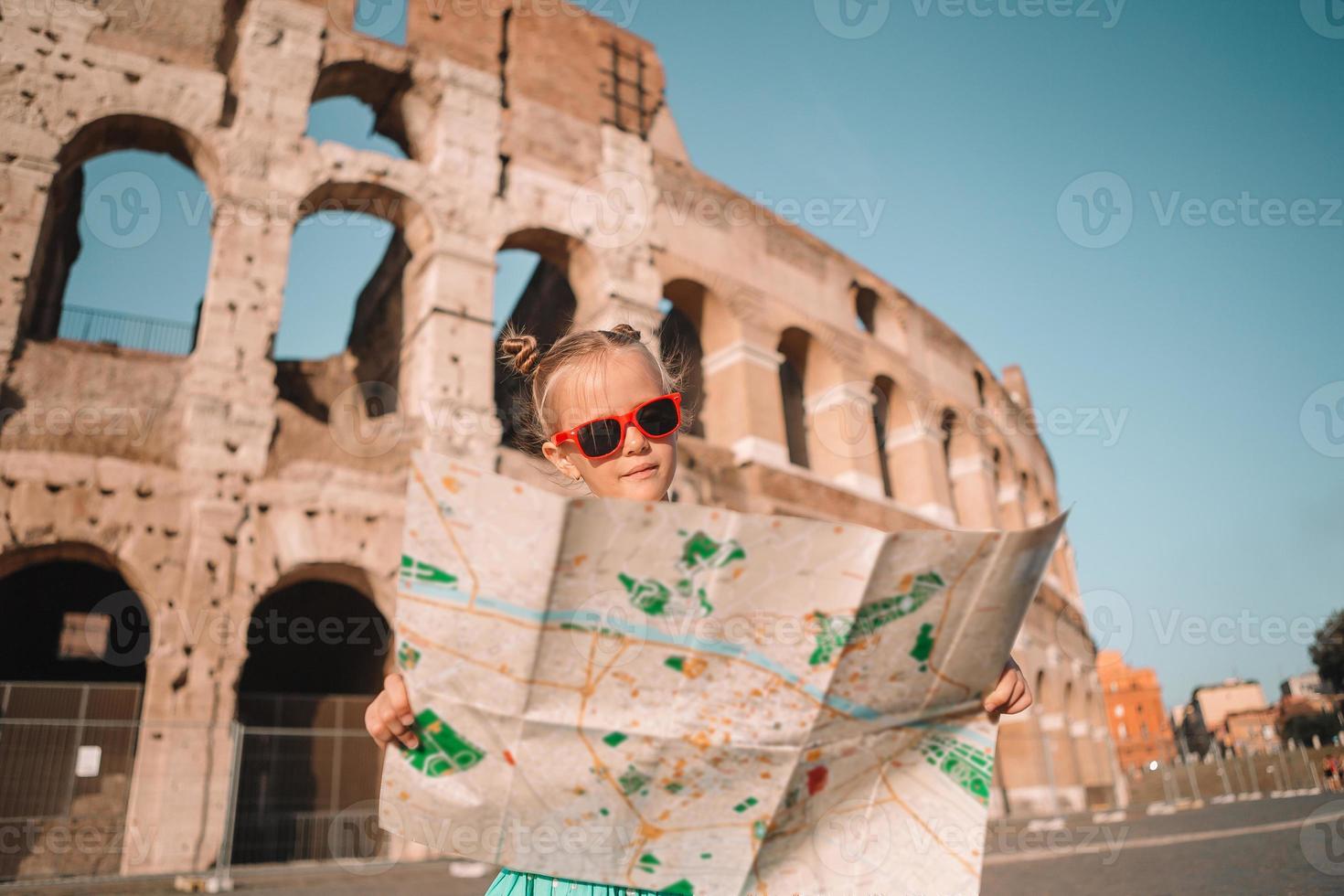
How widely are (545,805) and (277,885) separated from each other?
6958mm

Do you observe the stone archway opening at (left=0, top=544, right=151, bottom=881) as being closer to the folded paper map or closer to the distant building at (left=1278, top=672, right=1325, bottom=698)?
the folded paper map

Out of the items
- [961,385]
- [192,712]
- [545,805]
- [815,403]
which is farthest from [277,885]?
[961,385]

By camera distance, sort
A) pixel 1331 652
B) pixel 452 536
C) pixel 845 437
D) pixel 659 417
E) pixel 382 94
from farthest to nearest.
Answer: pixel 1331 652 → pixel 845 437 → pixel 382 94 → pixel 659 417 → pixel 452 536

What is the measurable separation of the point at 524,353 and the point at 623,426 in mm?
385

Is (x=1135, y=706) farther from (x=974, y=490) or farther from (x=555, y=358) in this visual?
(x=555, y=358)

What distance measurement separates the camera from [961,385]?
64.7ft

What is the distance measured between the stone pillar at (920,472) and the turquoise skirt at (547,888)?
51.7ft

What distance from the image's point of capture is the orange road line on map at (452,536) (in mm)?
1049

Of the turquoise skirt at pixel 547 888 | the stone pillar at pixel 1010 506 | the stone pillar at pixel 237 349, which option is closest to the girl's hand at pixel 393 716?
the turquoise skirt at pixel 547 888

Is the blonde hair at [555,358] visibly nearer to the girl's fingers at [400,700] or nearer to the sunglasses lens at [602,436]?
the sunglasses lens at [602,436]

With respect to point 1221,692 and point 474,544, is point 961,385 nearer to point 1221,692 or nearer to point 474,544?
point 474,544

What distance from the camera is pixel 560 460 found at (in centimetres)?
202

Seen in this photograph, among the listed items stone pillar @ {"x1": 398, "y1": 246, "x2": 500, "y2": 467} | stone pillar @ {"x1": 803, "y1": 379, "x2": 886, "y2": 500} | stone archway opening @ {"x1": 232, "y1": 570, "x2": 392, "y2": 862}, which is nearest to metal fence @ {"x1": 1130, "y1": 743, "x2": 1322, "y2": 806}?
stone pillar @ {"x1": 803, "y1": 379, "x2": 886, "y2": 500}

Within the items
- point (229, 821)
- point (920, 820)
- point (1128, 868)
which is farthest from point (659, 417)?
point (229, 821)
